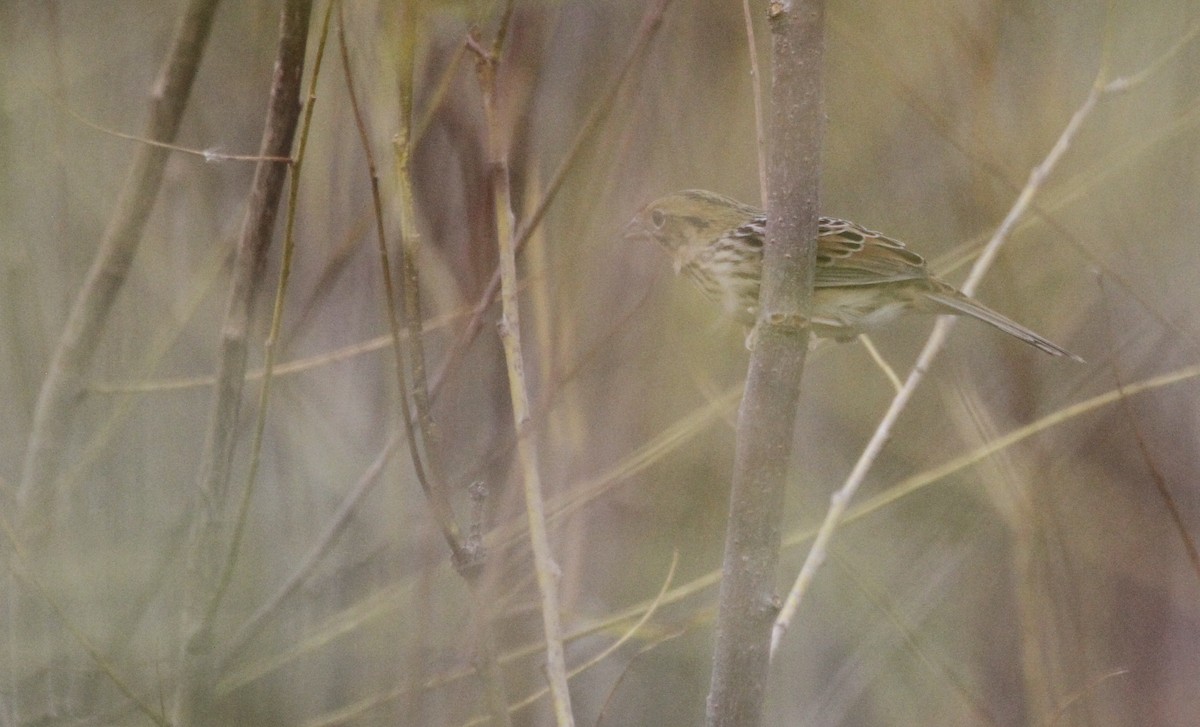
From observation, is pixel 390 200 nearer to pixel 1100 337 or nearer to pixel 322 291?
pixel 322 291

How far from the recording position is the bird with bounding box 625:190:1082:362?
909mm

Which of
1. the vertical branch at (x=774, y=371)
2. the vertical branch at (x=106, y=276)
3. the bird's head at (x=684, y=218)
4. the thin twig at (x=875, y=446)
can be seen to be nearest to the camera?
the vertical branch at (x=774, y=371)

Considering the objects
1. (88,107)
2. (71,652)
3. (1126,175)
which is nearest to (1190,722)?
(1126,175)

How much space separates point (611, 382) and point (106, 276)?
24.7 inches

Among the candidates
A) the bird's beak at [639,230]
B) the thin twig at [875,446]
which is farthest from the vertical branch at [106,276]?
the thin twig at [875,446]

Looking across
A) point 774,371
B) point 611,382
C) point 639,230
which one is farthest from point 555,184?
point 611,382

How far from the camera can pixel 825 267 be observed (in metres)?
0.88

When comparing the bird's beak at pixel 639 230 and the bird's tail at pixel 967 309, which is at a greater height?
the bird's beak at pixel 639 230

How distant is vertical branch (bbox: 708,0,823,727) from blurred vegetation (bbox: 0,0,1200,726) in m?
0.39

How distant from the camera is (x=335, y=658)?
1.23m

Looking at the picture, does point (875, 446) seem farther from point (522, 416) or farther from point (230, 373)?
point (230, 373)

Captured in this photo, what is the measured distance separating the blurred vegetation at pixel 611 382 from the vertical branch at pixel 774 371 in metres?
0.39

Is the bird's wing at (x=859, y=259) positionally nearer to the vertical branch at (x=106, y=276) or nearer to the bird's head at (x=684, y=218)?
the bird's head at (x=684, y=218)

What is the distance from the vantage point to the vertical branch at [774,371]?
2.19ft
